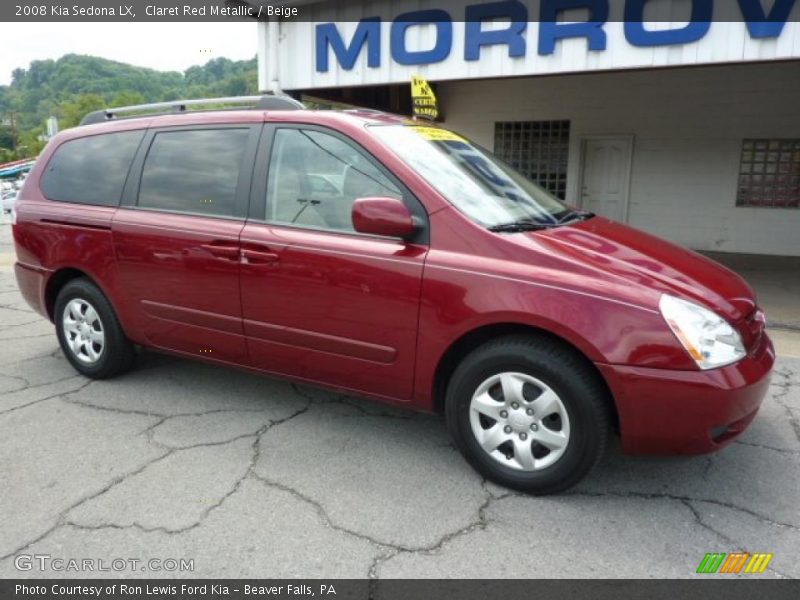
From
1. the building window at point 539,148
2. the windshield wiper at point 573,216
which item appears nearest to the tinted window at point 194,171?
the windshield wiper at point 573,216

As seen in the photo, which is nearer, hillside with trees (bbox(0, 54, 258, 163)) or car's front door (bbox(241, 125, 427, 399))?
car's front door (bbox(241, 125, 427, 399))

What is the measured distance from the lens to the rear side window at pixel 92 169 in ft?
13.2

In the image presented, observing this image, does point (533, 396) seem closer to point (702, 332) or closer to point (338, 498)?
point (702, 332)

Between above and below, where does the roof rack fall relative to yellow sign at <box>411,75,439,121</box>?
below

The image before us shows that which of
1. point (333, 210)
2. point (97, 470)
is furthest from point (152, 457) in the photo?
point (333, 210)

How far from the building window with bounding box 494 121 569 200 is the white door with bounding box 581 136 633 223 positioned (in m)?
0.42

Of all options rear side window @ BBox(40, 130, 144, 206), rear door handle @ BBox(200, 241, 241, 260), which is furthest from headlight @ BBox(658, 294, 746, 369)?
rear side window @ BBox(40, 130, 144, 206)

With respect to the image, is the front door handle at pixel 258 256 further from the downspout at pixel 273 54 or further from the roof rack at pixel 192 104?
the downspout at pixel 273 54

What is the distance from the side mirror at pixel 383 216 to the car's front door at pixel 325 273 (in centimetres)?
11

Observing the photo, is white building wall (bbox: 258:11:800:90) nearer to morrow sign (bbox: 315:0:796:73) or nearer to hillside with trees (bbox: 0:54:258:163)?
morrow sign (bbox: 315:0:796:73)

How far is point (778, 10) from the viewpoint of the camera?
605cm

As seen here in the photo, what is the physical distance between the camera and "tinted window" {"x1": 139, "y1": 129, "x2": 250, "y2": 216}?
354 centimetres

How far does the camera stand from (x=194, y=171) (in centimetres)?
370
